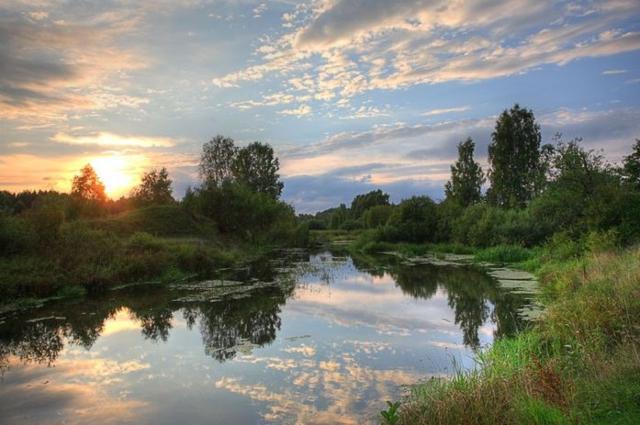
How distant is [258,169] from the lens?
72625 millimetres

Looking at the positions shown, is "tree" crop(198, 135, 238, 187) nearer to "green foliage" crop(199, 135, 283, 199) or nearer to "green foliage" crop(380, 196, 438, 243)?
"green foliage" crop(199, 135, 283, 199)

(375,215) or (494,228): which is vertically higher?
(375,215)

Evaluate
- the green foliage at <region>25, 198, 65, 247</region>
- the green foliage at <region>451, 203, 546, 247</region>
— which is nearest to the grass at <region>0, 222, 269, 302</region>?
the green foliage at <region>25, 198, 65, 247</region>

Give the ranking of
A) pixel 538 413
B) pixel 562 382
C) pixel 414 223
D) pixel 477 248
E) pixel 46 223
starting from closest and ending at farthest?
1. pixel 538 413
2. pixel 562 382
3. pixel 46 223
4. pixel 477 248
5. pixel 414 223

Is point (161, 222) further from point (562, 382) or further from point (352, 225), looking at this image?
point (352, 225)

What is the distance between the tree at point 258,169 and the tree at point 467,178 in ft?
90.7

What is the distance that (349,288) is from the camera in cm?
2402

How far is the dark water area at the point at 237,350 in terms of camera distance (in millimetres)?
8695

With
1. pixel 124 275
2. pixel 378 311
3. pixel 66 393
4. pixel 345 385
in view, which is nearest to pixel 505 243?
pixel 378 311

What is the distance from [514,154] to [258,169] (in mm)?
37368

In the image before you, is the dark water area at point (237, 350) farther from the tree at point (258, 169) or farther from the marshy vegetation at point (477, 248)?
the tree at point (258, 169)

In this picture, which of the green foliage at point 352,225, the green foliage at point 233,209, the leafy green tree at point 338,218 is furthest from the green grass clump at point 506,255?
the leafy green tree at point 338,218

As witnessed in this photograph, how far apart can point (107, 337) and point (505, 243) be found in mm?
30651

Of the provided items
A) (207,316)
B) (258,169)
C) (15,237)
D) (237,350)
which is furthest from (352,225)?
(237,350)
